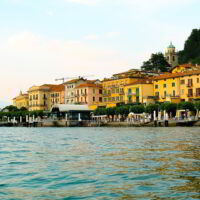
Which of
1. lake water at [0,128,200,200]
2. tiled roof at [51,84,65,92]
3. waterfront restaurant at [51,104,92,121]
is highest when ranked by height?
tiled roof at [51,84,65,92]

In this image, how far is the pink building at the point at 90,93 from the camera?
109m

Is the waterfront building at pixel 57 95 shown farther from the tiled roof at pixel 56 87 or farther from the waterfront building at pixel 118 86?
the waterfront building at pixel 118 86

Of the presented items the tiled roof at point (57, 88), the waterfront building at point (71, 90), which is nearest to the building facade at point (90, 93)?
the waterfront building at point (71, 90)

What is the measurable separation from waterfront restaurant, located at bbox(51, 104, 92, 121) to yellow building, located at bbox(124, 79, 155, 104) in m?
11.8

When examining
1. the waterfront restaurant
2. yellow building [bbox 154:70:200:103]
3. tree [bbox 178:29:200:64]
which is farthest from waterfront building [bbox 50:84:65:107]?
yellow building [bbox 154:70:200:103]

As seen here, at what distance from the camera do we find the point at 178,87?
8275cm

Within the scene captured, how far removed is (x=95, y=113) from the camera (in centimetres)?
9200

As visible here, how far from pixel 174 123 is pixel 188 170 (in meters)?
50.4

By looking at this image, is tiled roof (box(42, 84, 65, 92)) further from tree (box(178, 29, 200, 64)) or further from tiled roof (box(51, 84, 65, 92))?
tree (box(178, 29, 200, 64))

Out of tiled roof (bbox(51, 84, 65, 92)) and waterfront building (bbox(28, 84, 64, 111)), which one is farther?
waterfront building (bbox(28, 84, 64, 111))

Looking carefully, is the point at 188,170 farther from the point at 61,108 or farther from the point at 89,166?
the point at 61,108

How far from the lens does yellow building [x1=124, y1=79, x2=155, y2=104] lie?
289 ft

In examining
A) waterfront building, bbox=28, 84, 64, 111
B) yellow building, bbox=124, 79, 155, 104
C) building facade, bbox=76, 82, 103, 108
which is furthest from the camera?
waterfront building, bbox=28, 84, 64, 111

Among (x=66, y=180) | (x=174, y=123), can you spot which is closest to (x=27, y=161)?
(x=66, y=180)
